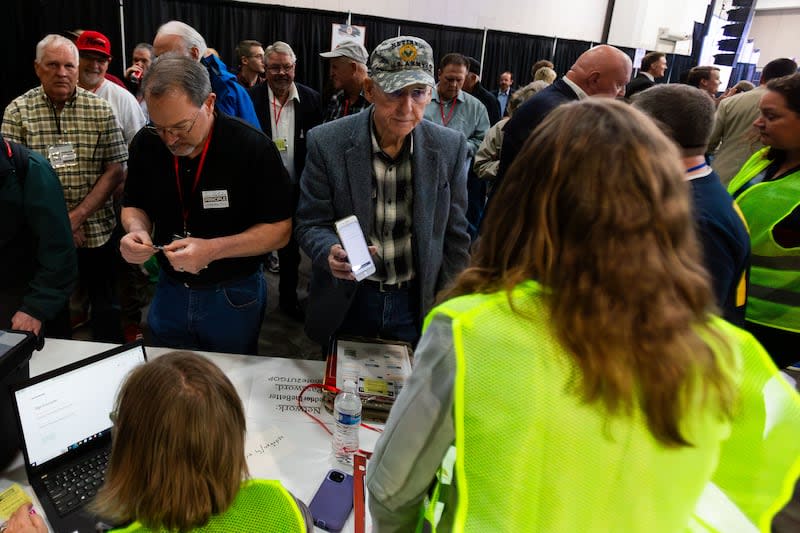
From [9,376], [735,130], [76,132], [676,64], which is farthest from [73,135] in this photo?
[676,64]

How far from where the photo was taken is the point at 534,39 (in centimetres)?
816

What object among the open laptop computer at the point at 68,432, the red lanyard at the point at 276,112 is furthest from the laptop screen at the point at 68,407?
the red lanyard at the point at 276,112

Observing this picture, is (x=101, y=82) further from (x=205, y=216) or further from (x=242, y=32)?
(x=242, y=32)

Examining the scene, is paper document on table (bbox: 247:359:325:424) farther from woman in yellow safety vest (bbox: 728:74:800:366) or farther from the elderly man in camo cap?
woman in yellow safety vest (bbox: 728:74:800:366)

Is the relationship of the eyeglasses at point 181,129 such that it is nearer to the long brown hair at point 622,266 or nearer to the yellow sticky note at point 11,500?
the yellow sticky note at point 11,500

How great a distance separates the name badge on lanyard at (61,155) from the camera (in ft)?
8.06

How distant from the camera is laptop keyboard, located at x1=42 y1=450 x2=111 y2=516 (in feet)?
3.77

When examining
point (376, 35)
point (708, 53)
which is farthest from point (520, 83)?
point (708, 53)

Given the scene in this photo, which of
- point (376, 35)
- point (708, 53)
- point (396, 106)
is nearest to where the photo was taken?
point (396, 106)

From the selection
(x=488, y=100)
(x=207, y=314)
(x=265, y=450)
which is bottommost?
(x=265, y=450)

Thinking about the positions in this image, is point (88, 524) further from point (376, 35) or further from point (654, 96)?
point (376, 35)

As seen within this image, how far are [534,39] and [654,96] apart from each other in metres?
7.32

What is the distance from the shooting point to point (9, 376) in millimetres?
1250

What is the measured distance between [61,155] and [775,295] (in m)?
3.22
